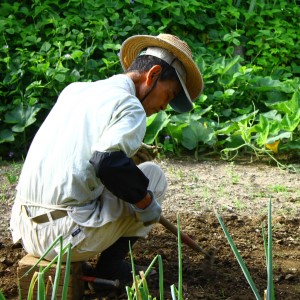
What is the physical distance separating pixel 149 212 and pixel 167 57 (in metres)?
0.74

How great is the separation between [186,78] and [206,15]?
426 centimetres

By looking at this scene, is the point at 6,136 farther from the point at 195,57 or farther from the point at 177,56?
the point at 177,56

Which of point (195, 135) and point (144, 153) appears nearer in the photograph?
point (144, 153)

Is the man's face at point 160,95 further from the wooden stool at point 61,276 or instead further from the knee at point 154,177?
the wooden stool at point 61,276

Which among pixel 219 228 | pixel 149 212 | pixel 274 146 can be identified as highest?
pixel 149 212

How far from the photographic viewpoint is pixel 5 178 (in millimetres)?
5590

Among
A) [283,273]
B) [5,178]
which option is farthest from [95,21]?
[283,273]

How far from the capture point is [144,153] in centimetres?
412

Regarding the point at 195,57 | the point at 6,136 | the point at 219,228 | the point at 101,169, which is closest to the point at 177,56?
the point at 101,169

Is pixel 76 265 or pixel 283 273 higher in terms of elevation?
pixel 76 265

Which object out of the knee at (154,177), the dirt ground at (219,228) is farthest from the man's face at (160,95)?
the dirt ground at (219,228)

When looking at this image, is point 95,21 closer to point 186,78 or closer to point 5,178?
point 5,178

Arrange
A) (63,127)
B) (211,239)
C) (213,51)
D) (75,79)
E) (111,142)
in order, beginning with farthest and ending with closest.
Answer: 1. (213,51)
2. (75,79)
3. (211,239)
4. (63,127)
5. (111,142)

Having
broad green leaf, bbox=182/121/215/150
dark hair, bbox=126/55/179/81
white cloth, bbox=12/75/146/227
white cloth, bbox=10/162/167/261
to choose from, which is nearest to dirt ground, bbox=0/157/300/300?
broad green leaf, bbox=182/121/215/150
